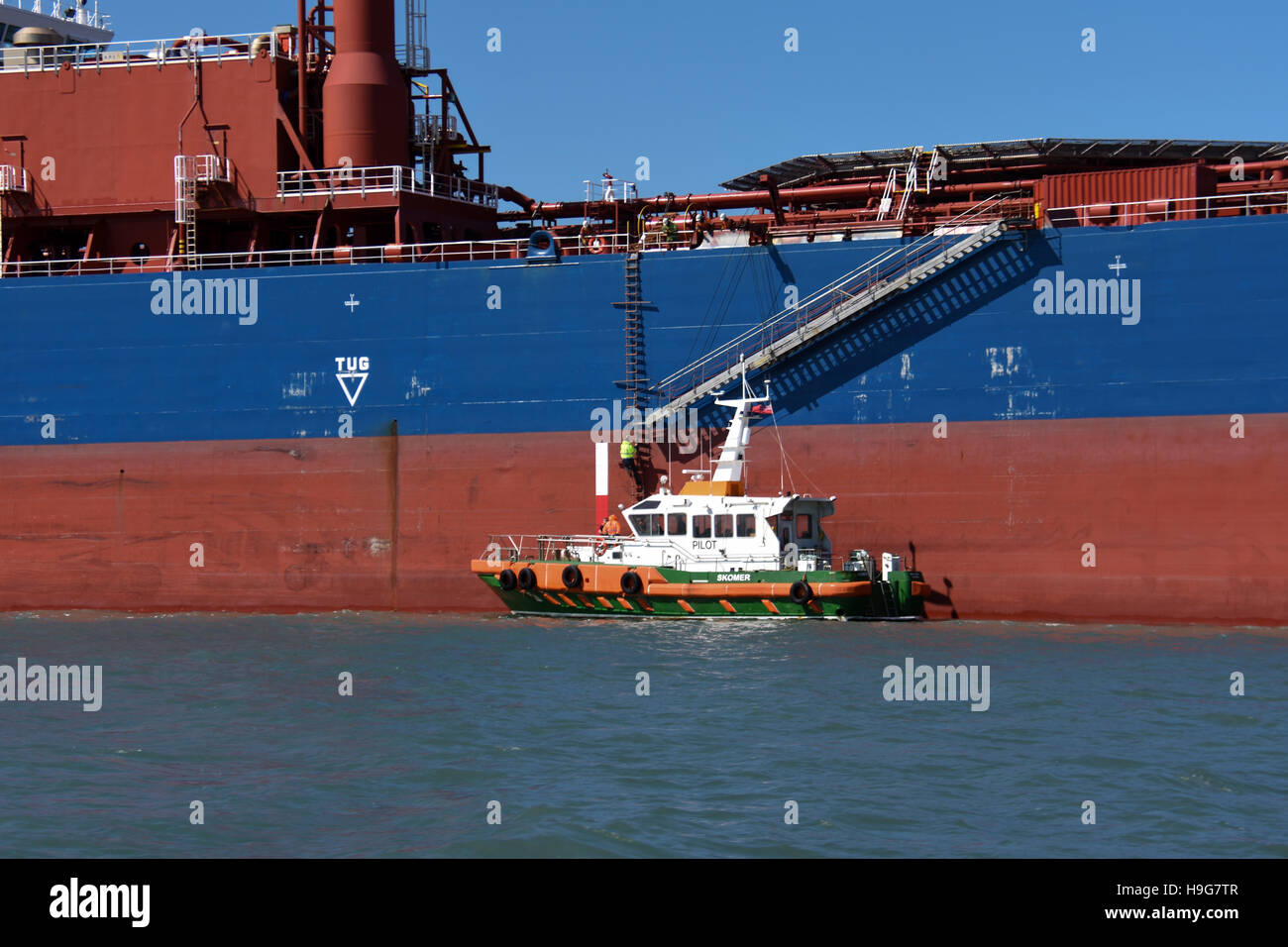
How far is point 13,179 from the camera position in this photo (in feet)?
105

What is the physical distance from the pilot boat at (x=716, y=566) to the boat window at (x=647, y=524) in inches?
0.8

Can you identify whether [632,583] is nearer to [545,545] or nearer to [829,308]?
[545,545]

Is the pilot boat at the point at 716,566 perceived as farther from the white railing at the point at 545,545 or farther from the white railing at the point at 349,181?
the white railing at the point at 349,181

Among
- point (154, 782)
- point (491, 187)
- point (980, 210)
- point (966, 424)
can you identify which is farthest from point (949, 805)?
point (491, 187)

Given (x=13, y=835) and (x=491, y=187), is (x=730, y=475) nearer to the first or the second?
(x=491, y=187)

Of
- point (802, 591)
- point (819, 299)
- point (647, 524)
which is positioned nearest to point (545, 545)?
point (647, 524)

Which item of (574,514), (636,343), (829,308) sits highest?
(829,308)

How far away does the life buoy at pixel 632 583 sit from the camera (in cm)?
2673

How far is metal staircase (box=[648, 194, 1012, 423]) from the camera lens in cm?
2678

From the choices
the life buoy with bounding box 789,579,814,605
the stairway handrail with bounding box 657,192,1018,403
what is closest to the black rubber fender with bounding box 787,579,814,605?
the life buoy with bounding box 789,579,814,605

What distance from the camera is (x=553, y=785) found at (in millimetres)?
14602

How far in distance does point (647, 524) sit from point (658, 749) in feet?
38.3

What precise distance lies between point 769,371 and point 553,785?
48.7ft

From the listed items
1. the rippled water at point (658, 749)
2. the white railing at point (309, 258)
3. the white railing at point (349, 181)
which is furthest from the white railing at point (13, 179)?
the rippled water at point (658, 749)
